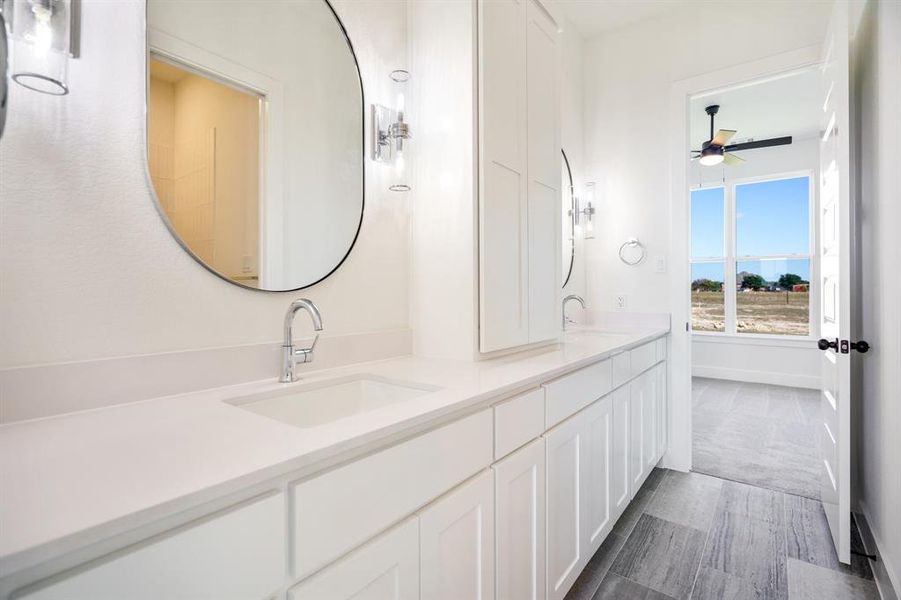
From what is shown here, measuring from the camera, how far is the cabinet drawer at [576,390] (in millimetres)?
1373

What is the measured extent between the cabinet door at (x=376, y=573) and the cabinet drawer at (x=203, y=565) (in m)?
0.08

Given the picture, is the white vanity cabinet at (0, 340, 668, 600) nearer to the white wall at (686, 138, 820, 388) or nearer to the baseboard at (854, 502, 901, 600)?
the baseboard at (854, 502, 901, 600)

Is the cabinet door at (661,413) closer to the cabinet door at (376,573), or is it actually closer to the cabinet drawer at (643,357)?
the cabinet drawer at (643,357)

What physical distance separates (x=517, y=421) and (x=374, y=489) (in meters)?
0.54

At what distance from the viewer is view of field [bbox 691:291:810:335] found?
5.10 meters

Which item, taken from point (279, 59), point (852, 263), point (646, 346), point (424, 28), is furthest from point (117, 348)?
point (852, 263)

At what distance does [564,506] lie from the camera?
4.74 feet

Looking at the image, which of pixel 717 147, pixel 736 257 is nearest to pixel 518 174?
pixel 717 147

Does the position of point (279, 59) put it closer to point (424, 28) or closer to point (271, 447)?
point (424, 28)

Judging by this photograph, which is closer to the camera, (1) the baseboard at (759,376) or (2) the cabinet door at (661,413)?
(2) the cabinet door at (661,413)

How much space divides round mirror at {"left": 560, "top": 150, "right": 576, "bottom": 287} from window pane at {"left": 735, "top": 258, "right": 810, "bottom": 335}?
379cm

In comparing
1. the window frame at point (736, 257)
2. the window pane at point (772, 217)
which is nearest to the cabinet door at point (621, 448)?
the window frame at point (736, 257)

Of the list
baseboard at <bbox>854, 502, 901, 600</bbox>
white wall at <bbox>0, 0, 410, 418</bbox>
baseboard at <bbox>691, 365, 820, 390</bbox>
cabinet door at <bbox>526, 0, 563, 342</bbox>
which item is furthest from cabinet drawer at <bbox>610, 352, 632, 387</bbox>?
baseboard at <bbox>691, 365, 820, 390</bbox>

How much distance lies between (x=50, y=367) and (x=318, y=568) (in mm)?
670
